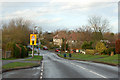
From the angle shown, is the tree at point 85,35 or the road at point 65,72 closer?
the road at point 65,72

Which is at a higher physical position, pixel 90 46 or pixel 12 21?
pixel 12 21

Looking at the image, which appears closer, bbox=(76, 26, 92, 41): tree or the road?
the road

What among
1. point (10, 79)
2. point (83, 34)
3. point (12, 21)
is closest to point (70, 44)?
point (83, 34)

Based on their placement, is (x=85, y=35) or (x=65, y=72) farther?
(x=85, y=35)

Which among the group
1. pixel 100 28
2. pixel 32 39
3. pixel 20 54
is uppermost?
pixel 100 28

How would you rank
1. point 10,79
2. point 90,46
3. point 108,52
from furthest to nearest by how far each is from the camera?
point 90,46
point 108,52
point 10,79

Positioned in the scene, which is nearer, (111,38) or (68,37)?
(111,38)

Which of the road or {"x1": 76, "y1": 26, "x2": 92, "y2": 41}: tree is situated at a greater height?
{"x1": 76, "y1": 26, "x2": 92, "y2": 41}: tree

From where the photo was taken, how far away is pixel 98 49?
50.9m

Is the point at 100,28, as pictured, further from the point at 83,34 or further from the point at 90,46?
the point at 83,34

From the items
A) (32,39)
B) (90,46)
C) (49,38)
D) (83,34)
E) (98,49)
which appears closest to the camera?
(32,39)

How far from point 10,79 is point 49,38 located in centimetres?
10258

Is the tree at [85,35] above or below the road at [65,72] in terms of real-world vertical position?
above

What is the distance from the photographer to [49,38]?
114875mm
